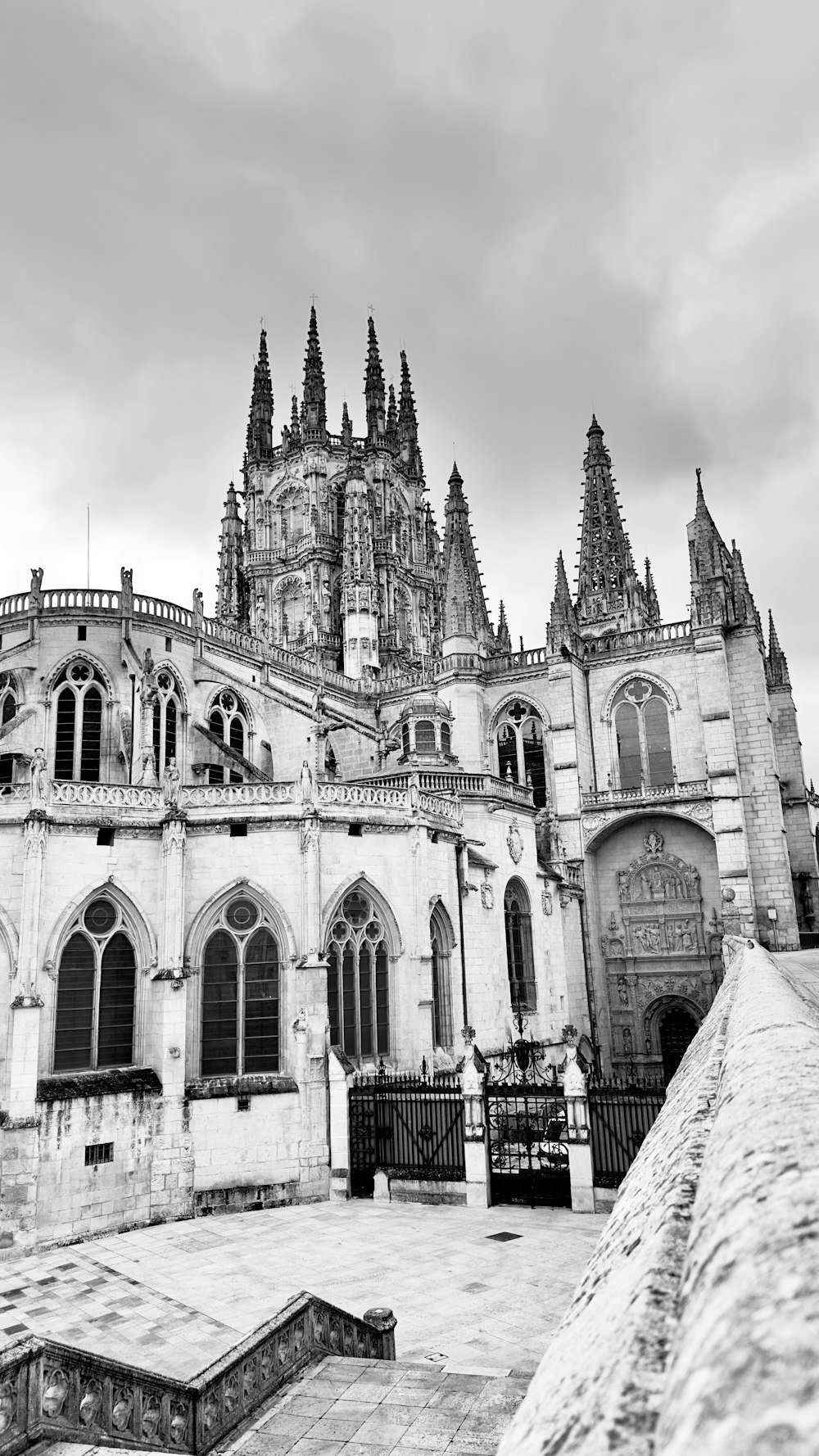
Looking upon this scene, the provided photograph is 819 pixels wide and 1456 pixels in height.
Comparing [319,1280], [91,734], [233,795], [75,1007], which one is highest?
[91,734]

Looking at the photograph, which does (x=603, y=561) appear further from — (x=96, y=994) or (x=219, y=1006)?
(x=96, y=994)

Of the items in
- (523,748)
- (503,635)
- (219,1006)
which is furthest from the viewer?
(503,635)

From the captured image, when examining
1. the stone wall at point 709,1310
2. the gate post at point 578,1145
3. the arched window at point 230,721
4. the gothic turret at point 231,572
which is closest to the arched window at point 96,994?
the gate post at point 578,1145

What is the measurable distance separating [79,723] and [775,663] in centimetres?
3415

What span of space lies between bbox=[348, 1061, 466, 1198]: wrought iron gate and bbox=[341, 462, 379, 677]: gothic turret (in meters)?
29.2

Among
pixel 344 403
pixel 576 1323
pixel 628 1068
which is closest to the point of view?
pixel 576 1323

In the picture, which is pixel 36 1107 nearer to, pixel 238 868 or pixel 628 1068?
pixel 238 868

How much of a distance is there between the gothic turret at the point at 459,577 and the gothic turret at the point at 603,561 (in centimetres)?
1221

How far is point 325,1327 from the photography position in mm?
9000

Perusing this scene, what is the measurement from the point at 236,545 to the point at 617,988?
1672 inches

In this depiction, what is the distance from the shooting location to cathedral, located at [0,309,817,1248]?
21219mm

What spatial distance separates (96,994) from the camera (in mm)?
21891

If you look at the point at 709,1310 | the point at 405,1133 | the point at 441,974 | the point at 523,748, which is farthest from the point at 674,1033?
the point at 709,1310

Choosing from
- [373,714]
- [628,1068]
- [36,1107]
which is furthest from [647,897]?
[36,1107]
